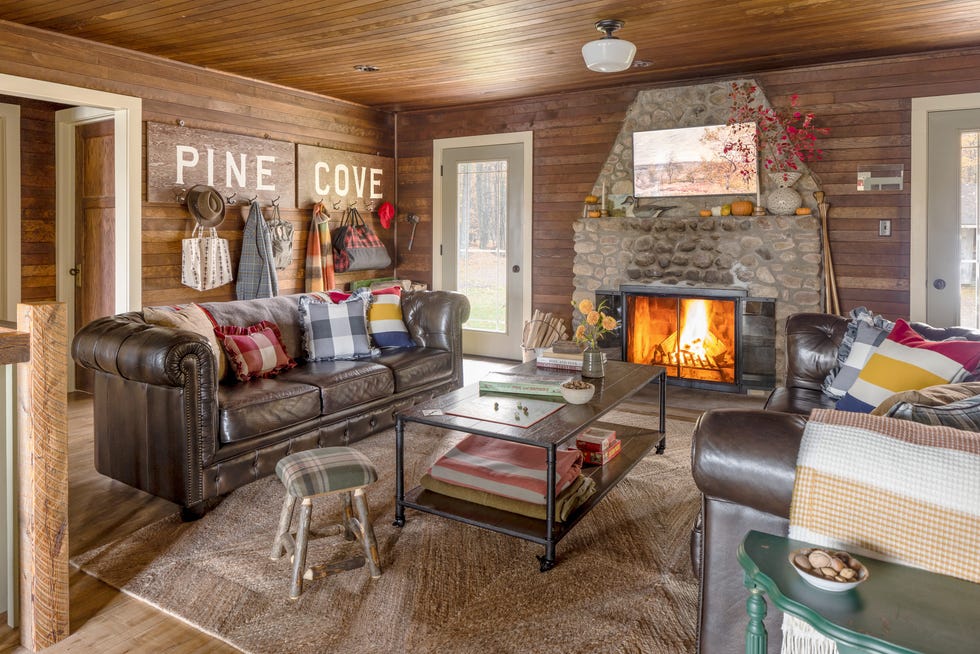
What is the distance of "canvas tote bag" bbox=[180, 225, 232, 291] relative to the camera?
5094mm

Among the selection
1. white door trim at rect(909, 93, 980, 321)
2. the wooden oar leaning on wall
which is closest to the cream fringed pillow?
the wooden oar leaning on wall

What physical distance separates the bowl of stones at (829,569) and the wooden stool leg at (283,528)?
169 centimetres

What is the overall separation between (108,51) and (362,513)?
3862 millimetres

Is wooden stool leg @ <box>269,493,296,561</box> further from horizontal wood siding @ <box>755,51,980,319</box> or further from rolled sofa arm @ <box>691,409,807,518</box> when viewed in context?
horizontal wood siding @ <box>755,51,980,319</box>

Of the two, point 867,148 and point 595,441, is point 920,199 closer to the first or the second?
point 867,148

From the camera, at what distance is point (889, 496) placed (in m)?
1.36

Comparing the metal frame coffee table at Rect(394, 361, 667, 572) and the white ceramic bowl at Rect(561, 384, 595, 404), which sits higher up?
the white ceramic bowl at Rect(561, 384, 595, 404)

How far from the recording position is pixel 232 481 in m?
3.03

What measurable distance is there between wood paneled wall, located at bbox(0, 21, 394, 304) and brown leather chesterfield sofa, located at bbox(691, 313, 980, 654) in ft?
14.5

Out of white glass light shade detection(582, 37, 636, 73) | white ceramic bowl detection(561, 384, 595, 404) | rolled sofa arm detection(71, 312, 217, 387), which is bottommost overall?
white ceramic bowl detection(561, 384, 595, 404)

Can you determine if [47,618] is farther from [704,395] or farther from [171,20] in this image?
[704,395]

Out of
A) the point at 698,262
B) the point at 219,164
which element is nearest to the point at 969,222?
the point at 698,262

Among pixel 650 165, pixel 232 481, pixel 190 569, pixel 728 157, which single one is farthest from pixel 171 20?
pixel 728 157

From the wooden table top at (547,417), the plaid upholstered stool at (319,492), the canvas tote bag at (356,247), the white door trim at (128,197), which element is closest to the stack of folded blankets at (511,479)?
the wooden table top at (547,417)
